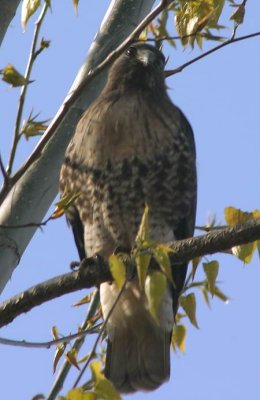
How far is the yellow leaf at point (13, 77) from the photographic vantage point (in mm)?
3152

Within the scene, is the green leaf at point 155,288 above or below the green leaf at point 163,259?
below

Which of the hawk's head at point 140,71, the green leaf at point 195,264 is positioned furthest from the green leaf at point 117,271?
the hawk's head at point 140,71

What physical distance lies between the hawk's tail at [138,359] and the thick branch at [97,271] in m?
0.90

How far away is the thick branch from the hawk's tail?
2.95ft

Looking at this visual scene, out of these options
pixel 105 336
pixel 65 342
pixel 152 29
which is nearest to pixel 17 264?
pixel 65 342

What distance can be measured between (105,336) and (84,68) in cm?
137

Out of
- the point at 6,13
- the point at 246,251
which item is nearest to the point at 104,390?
the point at 246,251

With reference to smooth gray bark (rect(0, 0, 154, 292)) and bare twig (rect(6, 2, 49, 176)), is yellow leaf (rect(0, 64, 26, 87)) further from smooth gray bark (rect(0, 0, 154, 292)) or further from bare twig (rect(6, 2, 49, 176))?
smooth gray bark (rect(0, 0, 154, 292))

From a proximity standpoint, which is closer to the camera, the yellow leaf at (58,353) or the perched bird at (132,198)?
the yellow leaf at (58,353)

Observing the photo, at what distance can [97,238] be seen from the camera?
15.8ft

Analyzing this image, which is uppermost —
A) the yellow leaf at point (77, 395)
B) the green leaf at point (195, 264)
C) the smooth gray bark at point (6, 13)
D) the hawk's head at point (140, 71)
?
the hawk's head at point (140, 71)

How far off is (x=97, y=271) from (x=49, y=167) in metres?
0.78

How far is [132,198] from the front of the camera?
4.69 meters

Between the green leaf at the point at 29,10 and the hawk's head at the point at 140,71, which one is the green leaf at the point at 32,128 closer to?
the green leaf at the point at 29,10
